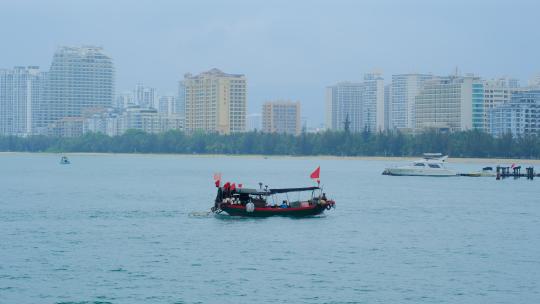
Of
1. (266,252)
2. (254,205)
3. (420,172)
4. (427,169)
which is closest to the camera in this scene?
(266,252)

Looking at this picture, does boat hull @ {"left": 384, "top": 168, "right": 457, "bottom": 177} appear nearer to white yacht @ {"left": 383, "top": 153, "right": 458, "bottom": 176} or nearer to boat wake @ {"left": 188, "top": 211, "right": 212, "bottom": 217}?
white yacht @ {"left": 383, "top": 153, "right": 458, "bottom": 176}

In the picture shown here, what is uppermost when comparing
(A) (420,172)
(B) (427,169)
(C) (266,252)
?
(B) (427,169)

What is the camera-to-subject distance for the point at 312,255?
39375 millimetres

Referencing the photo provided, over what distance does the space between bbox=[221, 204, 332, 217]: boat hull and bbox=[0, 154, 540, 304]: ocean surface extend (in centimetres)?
43

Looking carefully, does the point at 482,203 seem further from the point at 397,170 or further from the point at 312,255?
the point at 397,170

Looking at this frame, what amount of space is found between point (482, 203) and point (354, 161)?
109 metres

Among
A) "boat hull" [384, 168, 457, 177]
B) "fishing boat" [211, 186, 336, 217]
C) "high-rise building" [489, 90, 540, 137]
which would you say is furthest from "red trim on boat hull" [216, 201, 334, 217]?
"high-rise building" [489, 90, 540, 137]

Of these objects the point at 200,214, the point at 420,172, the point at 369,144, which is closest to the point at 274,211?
the point at 200,214

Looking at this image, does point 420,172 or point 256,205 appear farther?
point 420,172

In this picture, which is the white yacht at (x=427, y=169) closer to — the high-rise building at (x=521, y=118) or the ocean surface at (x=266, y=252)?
the ocean surface at (x=266, y=252)

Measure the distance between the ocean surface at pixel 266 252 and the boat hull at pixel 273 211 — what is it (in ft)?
1.41

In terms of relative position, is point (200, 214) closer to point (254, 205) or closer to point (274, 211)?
point (254, 205)

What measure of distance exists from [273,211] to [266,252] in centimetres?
1107

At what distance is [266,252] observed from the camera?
4000 centimetres
